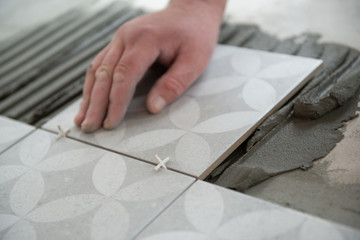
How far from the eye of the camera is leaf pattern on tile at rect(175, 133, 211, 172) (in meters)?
0.70

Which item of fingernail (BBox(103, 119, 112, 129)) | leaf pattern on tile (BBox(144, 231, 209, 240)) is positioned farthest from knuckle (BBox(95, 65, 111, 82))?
leaf pattern on tile (BBox(144, 231, 209, 240))

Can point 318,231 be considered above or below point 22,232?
below

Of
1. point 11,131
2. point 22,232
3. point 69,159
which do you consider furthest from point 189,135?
point 11,131

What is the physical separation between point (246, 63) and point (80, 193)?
0.55 m

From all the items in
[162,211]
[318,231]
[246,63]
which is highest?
[246,63]

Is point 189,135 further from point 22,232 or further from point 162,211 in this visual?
point 22,232

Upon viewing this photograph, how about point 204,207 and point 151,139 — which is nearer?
point 204,207

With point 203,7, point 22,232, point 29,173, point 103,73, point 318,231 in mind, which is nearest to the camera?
point 318,231

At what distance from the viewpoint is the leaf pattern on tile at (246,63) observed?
0.94m

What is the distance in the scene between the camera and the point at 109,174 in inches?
28.6

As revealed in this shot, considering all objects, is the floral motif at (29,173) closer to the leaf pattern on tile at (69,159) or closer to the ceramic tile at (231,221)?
the leaf pattern on tile at (69,159)

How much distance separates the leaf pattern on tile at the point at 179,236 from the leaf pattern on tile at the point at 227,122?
0.26 metres

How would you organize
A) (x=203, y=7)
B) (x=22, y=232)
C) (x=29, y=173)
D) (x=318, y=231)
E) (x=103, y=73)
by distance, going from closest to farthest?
(x=318, y=231) < (x=22, y=232) < (x=29, y=173) < (x=103, y=73) < (x=203, y=7)

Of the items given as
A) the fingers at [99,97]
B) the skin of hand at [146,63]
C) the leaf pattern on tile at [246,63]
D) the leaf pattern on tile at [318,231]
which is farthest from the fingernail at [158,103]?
the leaf pattern on tile at [318,231]
